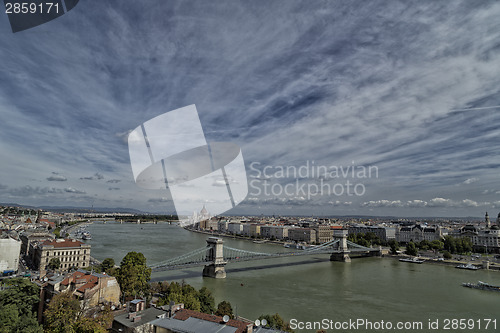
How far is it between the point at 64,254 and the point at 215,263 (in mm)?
5341

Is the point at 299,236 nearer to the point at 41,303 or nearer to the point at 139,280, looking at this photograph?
the point at 139,280

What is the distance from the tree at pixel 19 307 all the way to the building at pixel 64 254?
5.51 meters

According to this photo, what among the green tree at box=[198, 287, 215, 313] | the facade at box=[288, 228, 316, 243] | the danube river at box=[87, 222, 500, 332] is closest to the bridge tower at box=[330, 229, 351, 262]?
the danube river at box=[87, 222, 500, 332]

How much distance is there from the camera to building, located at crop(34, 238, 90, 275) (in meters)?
10.1

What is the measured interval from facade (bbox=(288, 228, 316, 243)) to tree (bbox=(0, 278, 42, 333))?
81.2ft

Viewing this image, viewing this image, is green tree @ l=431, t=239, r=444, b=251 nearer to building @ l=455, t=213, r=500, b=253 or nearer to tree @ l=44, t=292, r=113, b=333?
building @ l=455, t=213, r=500, b=253

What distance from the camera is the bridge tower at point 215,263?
11.0m

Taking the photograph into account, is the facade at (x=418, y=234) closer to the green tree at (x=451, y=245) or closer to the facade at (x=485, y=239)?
the facade at (x=485, y=239)

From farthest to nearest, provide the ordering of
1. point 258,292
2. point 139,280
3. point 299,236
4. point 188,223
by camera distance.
Result: point 188,223 < point 299,236 < point 258,292 < point 139,280

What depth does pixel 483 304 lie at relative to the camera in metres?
8.09

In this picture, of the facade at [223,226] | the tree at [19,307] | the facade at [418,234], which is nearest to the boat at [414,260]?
the facade at [418,234]

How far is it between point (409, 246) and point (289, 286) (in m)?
12.4

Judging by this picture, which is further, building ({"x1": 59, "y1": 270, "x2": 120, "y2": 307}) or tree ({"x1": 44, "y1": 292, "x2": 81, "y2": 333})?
building ({"x1": 59, "y1": 270, "x2": 120, "y2": 307})

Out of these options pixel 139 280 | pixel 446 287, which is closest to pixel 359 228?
pixel 446 287
